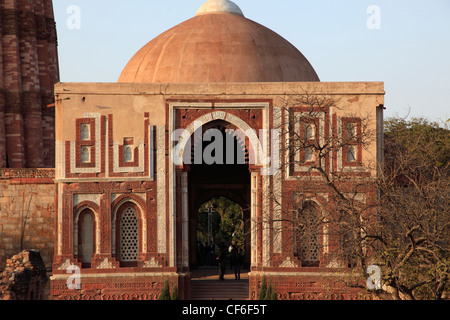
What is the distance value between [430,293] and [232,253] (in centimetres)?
926

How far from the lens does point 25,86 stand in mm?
33562

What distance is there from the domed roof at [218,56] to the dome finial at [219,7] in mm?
750

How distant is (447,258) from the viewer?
68.0 ft

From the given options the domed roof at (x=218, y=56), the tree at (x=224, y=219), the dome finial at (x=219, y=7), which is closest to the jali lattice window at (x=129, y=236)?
the domed roof at (x=218, y=56)

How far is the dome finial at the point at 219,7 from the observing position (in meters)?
29.0

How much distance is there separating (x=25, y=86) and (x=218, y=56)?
10193mm

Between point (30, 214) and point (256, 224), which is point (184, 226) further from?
point (30, 214)

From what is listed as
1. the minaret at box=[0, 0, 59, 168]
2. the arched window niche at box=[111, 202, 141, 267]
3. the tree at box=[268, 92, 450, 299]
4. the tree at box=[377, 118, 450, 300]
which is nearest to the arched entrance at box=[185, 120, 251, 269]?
the arched window niche at box=[111, 202, 141, 267]

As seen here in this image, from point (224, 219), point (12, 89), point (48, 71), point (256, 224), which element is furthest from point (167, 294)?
point (224, 219)

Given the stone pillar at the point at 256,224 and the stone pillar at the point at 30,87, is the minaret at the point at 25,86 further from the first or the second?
the stone pillar at the point at 256,224

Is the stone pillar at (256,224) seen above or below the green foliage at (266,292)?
above

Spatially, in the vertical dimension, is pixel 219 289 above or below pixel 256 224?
below

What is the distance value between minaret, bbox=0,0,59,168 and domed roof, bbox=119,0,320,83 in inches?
256
